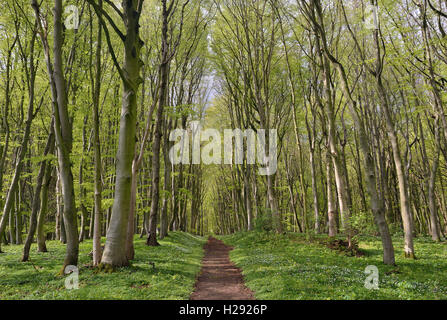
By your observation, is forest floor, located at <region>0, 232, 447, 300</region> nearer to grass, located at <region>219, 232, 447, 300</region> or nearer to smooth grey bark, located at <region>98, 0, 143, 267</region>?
grass, located at <region>219, 232, 447, 300</region>

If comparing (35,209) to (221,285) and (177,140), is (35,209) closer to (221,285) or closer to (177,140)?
(221,285)

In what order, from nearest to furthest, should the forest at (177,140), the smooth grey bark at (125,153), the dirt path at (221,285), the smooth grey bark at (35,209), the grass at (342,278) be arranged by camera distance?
the grass at (342,278) < the dirt path at (221,285) < the forest at (177,140) < the smooth grey bark at (125,153) < the smooth grey bark at (35,209)

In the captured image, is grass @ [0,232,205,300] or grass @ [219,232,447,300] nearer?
grass @ [219,232,447,300]

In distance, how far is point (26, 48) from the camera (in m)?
12.8

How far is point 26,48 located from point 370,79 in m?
22.1

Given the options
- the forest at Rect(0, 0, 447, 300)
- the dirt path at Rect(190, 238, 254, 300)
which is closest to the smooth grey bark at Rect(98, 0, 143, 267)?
the forest at Rect(0, 0, 447, 300)

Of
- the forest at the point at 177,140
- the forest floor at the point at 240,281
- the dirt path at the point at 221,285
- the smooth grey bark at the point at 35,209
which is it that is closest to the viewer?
the forest floor at the point at 240,281

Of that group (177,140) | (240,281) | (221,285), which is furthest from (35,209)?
(177,140)

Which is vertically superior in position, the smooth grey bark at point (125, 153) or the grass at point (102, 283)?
the smooth grey bark at point (125, 153)

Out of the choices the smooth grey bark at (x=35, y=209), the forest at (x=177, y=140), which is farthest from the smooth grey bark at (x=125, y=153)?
the smooth grey bark at (x=35, y=209)

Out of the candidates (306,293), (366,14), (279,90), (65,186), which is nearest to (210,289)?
(306,293)

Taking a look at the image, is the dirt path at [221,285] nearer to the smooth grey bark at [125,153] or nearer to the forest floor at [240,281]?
the forest floor at [240,281]

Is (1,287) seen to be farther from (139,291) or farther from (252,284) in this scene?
(252,284)

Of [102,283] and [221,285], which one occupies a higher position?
[102,283]
